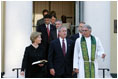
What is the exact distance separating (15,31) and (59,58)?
2596 mm

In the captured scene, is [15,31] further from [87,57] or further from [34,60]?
[87,57]

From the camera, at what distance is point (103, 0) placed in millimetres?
8984

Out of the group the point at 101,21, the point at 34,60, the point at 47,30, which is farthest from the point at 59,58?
the point at 101,21

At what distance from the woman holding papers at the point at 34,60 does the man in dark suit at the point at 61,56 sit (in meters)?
0.21

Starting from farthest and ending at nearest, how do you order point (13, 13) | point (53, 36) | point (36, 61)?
Result: point (13, 13) → point (53, 36) → point (36, 61)

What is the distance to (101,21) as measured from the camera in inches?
354

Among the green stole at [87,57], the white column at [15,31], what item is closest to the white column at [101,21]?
the white column at [15,31]

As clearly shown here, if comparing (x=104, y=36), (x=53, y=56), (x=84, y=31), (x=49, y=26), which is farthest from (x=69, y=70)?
(x=104, y=36)

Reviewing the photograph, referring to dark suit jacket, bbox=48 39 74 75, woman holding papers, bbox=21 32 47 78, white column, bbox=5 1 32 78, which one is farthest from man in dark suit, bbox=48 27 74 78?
white column, bbox=5 1 32 78

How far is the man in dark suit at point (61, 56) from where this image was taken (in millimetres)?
6691

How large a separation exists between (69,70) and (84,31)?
88 cm

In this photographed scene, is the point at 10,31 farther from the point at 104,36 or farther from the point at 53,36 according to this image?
the point at 104,36

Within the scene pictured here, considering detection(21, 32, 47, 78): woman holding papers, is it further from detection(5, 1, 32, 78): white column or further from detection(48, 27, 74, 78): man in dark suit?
detection(5, 1, 32, 78): white column

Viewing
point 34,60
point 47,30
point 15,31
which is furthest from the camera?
point 15,31
